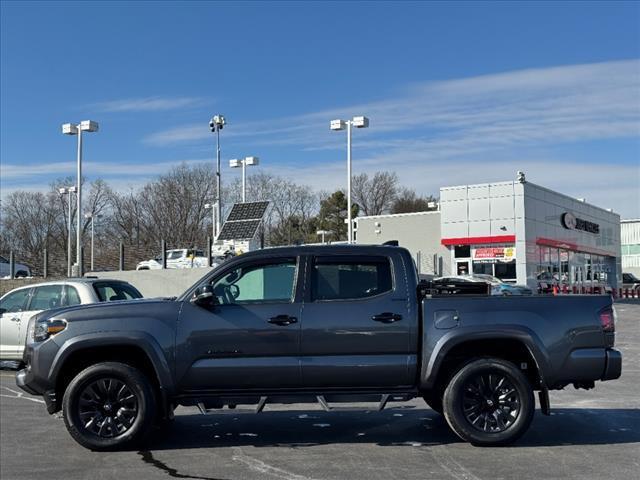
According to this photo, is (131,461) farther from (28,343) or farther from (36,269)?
Answer: (36,269)

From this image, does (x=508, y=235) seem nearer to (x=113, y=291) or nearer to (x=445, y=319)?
(x=113, y=291)

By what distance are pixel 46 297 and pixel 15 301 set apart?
2.38ft

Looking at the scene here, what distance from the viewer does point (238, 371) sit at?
7.06 metres

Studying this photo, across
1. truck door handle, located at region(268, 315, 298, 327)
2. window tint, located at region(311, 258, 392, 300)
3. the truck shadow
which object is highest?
window tint, located at region(311, 258, 392, 300)

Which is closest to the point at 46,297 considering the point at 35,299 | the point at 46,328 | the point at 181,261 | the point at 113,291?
the point at 35,299

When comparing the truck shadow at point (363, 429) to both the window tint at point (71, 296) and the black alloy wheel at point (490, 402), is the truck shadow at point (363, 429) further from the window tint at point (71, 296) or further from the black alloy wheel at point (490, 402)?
the window tint at point (71, 296)

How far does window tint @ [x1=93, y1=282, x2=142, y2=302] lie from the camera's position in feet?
41.4

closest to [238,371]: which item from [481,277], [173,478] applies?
[173,478]

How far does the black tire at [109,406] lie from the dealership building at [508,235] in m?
30.7

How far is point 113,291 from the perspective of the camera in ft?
42.3

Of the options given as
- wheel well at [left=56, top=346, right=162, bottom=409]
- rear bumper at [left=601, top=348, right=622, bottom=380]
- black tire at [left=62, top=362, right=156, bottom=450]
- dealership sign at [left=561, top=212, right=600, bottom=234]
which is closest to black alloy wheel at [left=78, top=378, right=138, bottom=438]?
black tire at [left=62, top=362, right=156, bottom=450]

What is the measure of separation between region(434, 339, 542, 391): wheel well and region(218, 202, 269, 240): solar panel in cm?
2165

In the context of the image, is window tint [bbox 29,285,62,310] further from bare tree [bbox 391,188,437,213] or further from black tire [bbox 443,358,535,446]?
bare tree [bbox 391,188,437,213]

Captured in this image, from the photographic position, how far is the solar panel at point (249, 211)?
1190 inches
